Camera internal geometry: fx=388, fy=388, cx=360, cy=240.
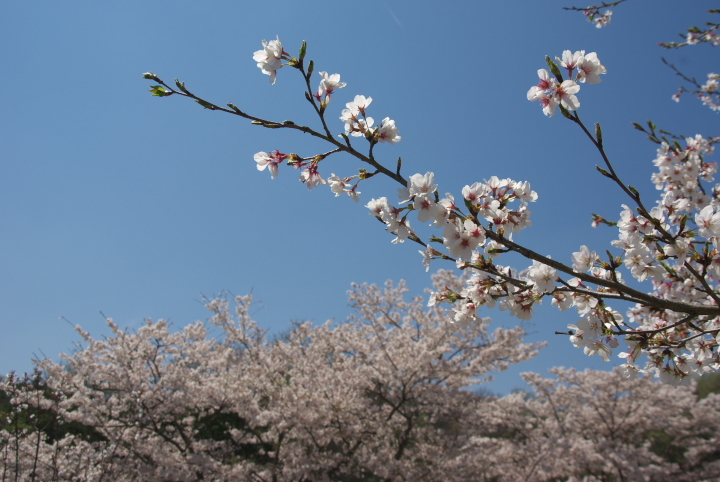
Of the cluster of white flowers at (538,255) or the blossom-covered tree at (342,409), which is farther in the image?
the blossom-covered tree at (342,409)

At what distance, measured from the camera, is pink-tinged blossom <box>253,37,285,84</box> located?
1.76 meters

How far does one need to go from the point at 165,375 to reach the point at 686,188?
8952 mm

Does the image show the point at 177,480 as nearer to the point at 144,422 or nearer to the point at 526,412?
the point at 144,422

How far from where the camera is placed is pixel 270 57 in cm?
177

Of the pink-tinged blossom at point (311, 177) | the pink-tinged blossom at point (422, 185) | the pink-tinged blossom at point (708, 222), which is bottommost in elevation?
the pink-tinged blossom at point (422, 185)

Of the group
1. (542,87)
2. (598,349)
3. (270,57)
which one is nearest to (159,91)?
(270,57)

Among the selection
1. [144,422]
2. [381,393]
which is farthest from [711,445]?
[144,422]

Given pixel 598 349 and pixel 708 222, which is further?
pixel 598 349

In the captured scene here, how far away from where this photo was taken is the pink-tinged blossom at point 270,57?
1756 millimetres

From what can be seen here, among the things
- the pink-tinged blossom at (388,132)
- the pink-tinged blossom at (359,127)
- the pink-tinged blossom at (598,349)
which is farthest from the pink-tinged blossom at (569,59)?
the pink-tinged blossom at (598,349)

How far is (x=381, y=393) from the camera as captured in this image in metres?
9.21

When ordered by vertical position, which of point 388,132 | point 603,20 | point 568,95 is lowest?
point 388,132

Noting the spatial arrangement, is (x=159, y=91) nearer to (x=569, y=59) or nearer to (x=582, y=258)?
(x=569, y=59)

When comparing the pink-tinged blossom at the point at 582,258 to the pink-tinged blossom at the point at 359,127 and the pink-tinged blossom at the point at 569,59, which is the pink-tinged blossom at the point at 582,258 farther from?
the pink-tinged blossom at the point at 359,127
